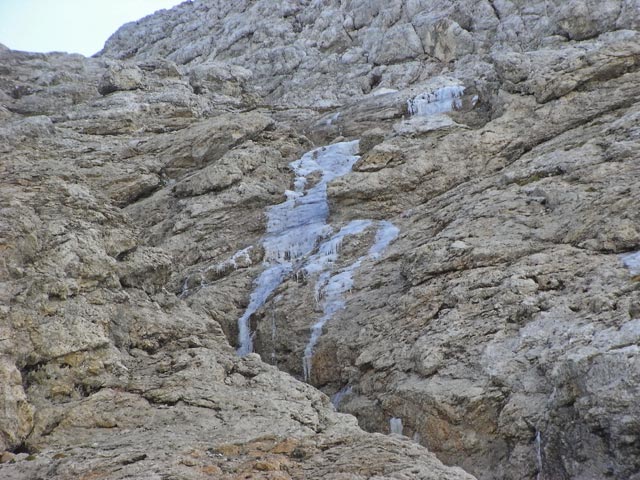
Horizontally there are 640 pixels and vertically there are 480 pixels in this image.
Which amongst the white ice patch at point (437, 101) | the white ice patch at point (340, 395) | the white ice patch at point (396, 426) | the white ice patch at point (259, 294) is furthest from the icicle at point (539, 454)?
the white ice patch at point (437, 101)

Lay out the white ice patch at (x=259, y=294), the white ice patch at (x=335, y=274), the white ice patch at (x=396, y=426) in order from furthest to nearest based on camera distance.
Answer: the white ice patch at (x=259, y=294) → the white ice patch at (x=335, y=274) → the white ice patch at (x=396, y=426)

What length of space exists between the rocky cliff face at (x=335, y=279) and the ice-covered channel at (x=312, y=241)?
12 cm

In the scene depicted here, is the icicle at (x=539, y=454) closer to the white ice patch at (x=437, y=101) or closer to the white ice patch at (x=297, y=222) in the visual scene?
the white ice patch at (x=297, y=222)

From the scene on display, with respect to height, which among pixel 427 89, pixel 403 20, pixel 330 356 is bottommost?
pixel 330 356

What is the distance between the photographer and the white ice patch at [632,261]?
648 inches

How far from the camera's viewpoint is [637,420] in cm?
1175

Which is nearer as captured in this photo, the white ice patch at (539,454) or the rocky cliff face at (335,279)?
the rocky cliff face at (335,279)

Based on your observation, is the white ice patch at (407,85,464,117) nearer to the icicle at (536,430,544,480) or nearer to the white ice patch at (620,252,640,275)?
the white ice patch at (620,252,640,275)

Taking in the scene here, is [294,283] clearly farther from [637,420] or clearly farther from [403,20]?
[403,20]

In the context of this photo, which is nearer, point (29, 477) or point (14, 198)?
point (29, 477)

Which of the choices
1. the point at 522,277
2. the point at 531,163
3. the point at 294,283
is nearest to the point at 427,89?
the point at 531,163

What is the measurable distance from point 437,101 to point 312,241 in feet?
44.0

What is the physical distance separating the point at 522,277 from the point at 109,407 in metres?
11.5

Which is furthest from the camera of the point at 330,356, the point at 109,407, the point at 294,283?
the point at 294,283
